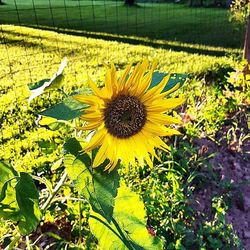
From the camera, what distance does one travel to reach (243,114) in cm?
377

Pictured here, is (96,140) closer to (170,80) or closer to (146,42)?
(170,80)

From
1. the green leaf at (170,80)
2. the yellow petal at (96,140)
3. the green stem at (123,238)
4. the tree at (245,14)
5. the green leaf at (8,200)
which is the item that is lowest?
the tree at (245,14)

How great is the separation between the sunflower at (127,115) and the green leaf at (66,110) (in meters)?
0.04

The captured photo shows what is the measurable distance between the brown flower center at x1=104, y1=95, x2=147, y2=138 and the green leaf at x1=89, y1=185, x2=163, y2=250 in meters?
0.31

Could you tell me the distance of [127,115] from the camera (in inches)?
44.4

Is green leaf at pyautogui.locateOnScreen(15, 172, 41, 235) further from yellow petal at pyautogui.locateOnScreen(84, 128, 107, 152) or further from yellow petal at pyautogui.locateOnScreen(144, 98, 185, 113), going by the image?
yellow petal at pyautogui.locateOnScreen(144, 98, 185, 113)

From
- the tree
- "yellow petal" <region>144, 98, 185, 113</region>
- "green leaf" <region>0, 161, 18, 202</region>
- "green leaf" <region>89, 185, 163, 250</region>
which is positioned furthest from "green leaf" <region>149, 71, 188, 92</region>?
the tree

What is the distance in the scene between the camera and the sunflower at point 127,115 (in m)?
1.06

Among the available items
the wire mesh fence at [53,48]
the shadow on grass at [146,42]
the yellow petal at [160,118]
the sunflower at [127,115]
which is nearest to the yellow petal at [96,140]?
the sunflower at [127,115]

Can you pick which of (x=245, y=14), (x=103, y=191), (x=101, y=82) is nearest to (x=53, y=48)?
(x=101, y=82)

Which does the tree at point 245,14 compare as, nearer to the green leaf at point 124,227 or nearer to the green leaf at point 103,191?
the green leaf at point 124,227

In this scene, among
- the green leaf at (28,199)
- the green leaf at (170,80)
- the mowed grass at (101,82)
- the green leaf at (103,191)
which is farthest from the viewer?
the mowed grass at (101,82)

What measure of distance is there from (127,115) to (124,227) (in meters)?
0.43

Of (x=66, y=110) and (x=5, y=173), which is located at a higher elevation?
(x=66, y=110)
